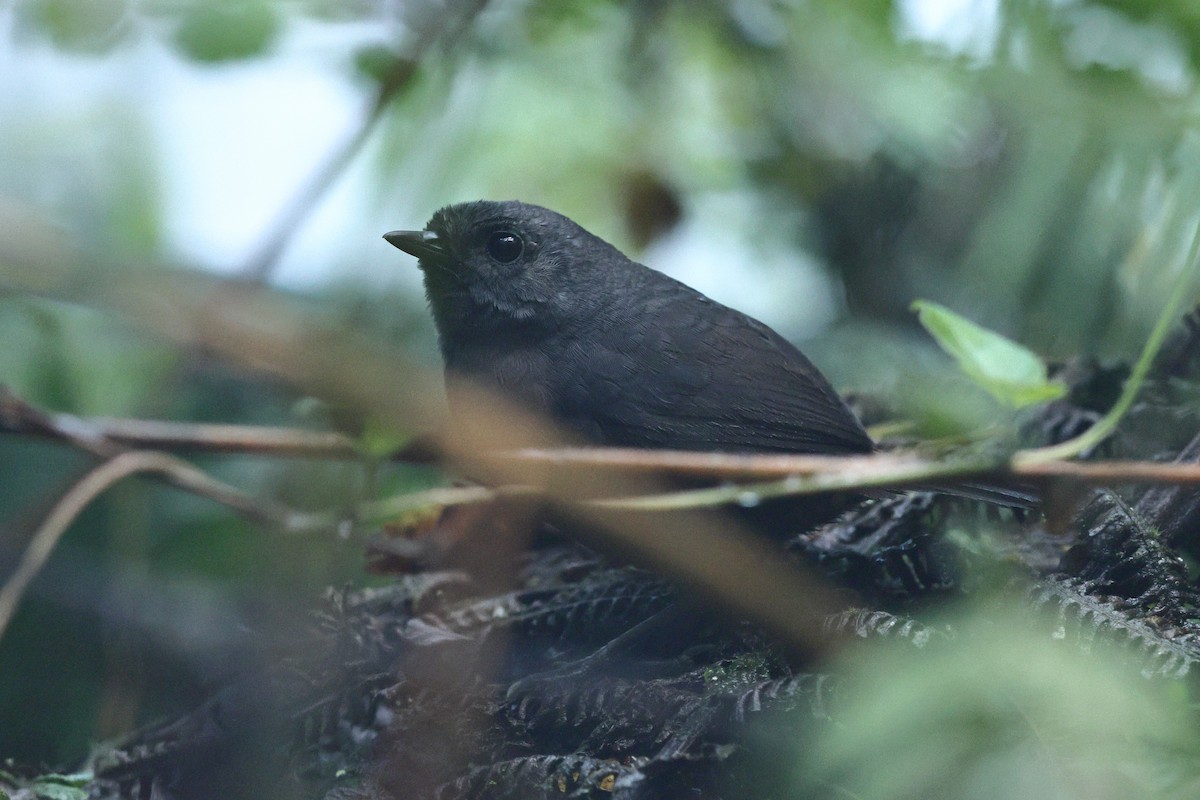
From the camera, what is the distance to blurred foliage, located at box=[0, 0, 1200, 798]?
229 centimetres

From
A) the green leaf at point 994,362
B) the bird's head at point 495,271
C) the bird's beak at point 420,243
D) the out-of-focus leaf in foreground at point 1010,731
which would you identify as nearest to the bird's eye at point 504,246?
the bird's head at point 495,271

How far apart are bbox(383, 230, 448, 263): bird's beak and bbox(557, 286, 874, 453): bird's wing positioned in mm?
495

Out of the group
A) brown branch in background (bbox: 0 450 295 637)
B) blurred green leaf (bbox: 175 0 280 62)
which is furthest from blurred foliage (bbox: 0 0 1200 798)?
brown branch in background (bbox: 0 450 295 637)

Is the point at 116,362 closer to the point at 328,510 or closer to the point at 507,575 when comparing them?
the point at 328,510

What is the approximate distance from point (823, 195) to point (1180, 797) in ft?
9.15

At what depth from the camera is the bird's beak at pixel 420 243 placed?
266 cm

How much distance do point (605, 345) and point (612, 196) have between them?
1.25 metres

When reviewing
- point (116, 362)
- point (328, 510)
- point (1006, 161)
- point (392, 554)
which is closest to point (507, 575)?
point (392, 554)

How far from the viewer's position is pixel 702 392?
8.69 ft

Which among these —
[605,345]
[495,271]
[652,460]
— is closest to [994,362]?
[652,460]

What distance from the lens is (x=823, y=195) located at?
138 inches

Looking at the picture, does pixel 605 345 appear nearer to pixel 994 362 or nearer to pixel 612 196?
pixel 612 196

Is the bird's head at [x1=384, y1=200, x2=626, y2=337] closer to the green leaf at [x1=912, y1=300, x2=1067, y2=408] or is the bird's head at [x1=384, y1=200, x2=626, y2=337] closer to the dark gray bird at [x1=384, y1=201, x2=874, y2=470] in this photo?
the dark gray bird at [x1=384, y1=201, x2=874, y2=470]

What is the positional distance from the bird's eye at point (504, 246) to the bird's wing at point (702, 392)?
35cm
